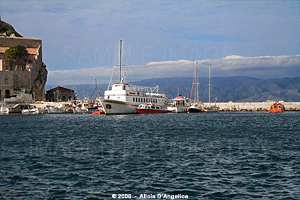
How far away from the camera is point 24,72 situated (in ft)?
370

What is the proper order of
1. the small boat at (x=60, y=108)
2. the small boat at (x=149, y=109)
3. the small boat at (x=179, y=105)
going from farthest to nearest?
the small boat at (x=60, y=108), the small boat at (x=179, y=105), the small boat at (x=149, y=109)

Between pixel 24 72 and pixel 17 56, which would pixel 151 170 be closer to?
pixel 24 72

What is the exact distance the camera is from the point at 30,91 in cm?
11400

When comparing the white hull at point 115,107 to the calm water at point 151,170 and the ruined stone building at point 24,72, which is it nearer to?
the ruined stone building at point 24,72

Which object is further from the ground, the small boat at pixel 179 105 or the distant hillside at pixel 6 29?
the distant hillside at pixel 6 29

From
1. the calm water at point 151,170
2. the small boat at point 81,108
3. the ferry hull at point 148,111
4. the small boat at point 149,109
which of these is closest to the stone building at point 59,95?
the small boat at point 81,108

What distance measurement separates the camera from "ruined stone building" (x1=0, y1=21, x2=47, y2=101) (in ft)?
356

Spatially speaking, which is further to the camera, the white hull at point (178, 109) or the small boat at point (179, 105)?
the small boat at point (179, 105)

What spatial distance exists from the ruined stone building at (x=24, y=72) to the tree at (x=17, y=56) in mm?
392

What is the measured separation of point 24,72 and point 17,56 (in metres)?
6.76

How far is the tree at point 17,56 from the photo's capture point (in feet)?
377

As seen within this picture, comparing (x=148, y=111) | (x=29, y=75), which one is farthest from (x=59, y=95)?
(x=148, y=111)

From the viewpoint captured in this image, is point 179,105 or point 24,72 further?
point 24,72

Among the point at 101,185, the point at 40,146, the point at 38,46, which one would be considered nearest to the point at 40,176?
the point at 101,185
